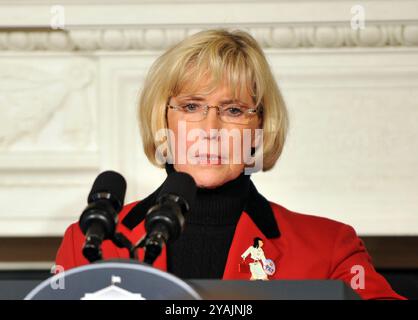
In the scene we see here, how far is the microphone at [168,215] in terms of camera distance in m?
0.76

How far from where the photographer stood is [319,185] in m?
1.99

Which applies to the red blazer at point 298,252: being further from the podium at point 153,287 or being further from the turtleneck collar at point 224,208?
the podium at point 153,287

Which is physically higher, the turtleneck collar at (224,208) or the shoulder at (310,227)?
the turtleneck collar at (224,208)

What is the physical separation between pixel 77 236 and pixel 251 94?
0.32 metres

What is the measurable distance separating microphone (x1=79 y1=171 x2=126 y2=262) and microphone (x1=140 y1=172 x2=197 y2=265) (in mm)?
38

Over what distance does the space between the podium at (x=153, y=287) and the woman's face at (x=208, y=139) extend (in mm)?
515

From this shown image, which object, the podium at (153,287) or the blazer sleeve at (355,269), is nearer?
the podium at (153,287)

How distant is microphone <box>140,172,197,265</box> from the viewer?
76cm

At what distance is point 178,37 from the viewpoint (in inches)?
76.4

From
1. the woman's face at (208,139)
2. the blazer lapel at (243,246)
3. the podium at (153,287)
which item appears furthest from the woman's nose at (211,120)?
the podium at (153,287)

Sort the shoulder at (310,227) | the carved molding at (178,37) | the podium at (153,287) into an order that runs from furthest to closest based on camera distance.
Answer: the carved molding at (178,37)
the shoulder at (310,227)
the podium at (153,287)

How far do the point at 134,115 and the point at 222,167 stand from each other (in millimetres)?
751

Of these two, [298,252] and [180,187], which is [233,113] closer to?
[298,252]
